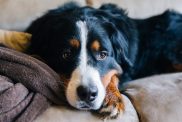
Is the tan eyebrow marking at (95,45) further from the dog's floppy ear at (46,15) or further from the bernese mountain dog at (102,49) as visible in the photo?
the dog's floppy ear at (46,15)

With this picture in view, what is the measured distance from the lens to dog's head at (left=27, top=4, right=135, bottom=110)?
4.97ft

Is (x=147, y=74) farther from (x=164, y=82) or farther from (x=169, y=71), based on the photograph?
(x=164, y=82)

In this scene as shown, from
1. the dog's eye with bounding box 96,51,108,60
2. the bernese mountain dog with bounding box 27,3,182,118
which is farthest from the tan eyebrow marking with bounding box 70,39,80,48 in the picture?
the dog's eye with bounding box 96,51,108,60

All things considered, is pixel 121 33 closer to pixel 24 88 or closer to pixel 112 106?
pixel 112 106

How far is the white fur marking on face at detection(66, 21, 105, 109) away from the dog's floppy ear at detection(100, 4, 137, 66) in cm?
19

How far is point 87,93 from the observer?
4.84 feet

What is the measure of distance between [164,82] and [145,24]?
482 millimetres

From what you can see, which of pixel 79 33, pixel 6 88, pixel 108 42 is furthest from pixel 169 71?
pixel 6 88

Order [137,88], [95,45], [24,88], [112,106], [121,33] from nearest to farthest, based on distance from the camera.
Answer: [24,88] → [112,106] → [95,45] → [137,88] → [121,33]

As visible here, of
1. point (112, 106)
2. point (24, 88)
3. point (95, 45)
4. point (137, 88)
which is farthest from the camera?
point (137, 88)

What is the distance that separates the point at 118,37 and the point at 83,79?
0.39 meters

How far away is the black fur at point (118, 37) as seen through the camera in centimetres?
169

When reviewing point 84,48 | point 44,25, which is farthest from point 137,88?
point 44,25

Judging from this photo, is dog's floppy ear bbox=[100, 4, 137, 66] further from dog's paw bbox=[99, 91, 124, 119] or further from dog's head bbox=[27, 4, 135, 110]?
dog's paw bbox=[99, 91, 124, 119]
